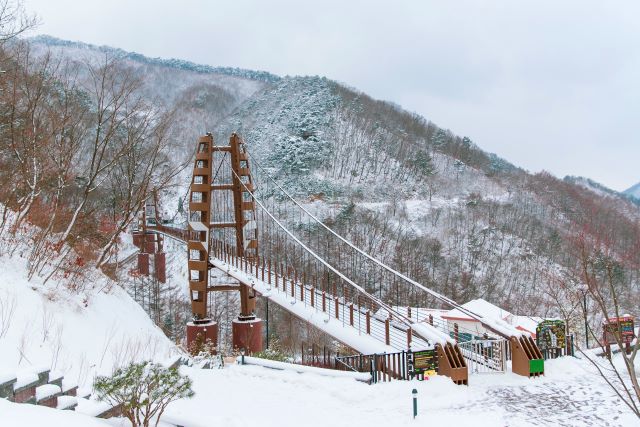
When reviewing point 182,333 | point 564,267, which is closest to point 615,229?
point 564,267

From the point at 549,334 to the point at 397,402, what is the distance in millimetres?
4298

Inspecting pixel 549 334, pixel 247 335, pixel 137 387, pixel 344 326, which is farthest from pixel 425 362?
pixel 247 335

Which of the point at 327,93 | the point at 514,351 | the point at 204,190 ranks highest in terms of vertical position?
the point at 327,93

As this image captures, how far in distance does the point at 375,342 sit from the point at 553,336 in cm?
359

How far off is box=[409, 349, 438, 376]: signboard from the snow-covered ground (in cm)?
30

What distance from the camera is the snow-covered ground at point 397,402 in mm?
6652

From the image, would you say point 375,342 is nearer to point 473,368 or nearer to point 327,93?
point 473,368

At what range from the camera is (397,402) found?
7590 mm

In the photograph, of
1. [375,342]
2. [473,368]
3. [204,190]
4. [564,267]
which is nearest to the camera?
[473,368]

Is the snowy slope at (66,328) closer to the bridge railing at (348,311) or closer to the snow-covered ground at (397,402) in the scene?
the snow-covered ground at (397,402)

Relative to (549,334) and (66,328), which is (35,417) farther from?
(549,334)

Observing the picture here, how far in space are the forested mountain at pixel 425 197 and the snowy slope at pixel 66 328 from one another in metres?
17.9

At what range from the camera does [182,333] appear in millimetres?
31734

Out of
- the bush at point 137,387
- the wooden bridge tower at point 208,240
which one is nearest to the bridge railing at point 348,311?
the wooden bridge tower at point 208,240
